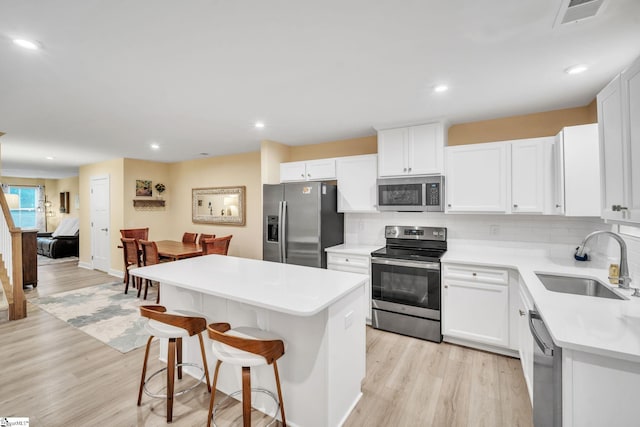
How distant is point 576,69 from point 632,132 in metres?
1.13

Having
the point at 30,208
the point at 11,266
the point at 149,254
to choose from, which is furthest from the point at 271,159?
the point at 30,208

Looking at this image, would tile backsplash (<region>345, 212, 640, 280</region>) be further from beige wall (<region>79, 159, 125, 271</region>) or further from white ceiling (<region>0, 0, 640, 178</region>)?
beige wall (<region>79, 159, 125, 271</region>)

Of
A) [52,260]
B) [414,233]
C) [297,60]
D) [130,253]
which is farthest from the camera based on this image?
[52,260]

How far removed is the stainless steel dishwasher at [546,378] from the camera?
4.25ft

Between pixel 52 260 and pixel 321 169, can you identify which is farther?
pixel 52 260

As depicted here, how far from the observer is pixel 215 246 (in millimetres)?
4527

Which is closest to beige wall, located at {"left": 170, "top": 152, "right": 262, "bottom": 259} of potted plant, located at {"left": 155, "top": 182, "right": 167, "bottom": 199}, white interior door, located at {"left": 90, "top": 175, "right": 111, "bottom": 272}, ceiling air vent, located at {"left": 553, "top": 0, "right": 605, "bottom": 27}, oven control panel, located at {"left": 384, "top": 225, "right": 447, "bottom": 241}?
potted plant, located at {"left": 155, "top": 182, "right": 167, "bottom": 199}

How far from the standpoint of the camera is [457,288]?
2857 mm

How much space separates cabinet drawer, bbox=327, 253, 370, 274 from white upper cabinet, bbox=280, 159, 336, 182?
42.6 inches

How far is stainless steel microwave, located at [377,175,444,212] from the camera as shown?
3.16 m

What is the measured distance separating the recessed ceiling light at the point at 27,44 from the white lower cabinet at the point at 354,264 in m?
3.04

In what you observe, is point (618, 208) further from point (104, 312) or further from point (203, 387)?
point (104, 312)

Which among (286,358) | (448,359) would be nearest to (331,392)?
(286,358)

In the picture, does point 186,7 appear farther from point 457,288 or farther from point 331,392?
point 457,288
